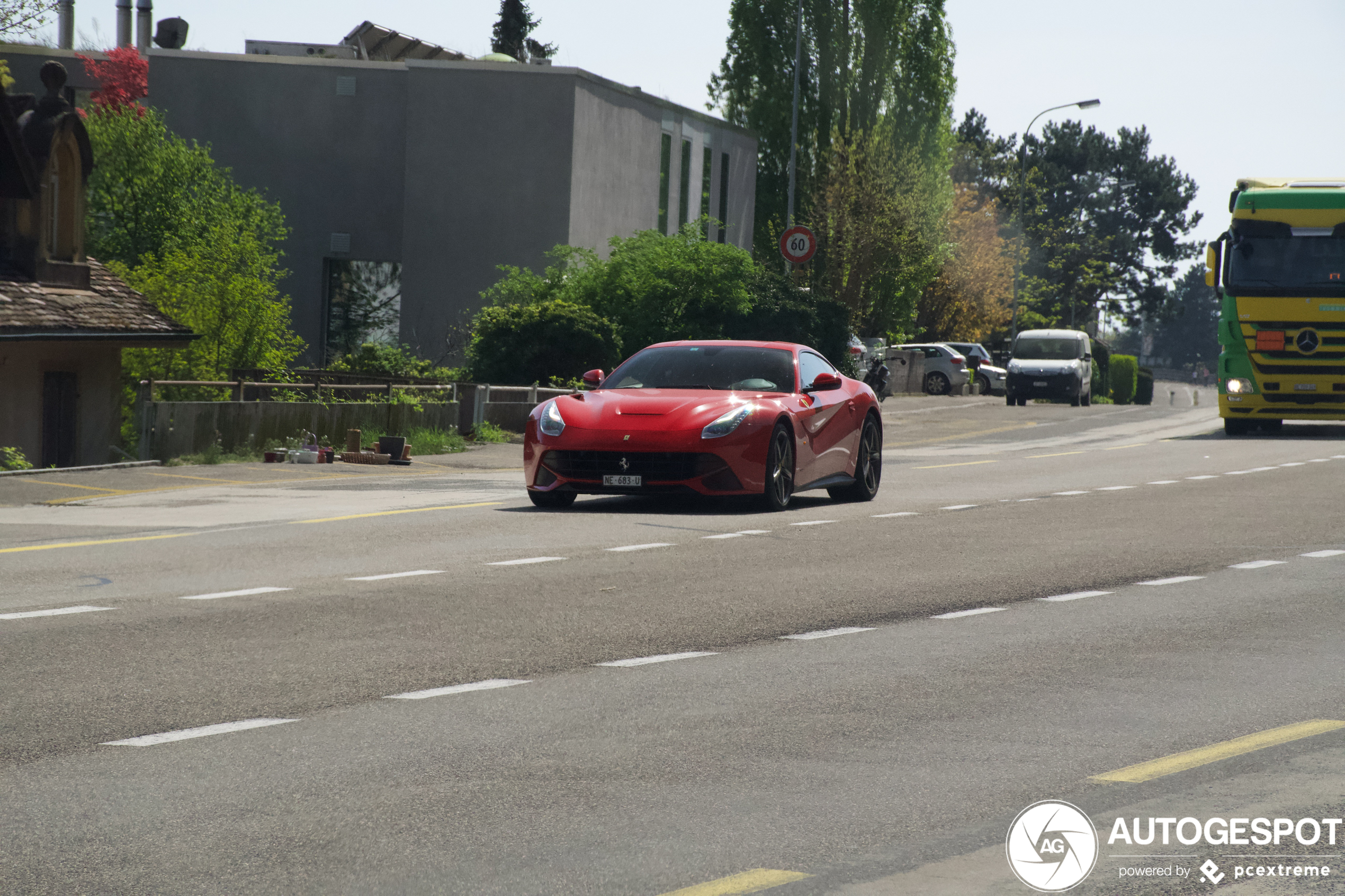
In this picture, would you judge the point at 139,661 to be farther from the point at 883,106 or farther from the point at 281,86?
the point at 883,106

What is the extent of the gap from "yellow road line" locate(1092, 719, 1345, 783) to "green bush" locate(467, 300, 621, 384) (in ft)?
78.9

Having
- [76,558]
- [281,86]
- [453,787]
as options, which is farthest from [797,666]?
[281,86]

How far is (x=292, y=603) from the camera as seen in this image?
8.98 m

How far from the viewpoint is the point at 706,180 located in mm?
44875

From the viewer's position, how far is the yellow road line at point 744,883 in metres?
4.20

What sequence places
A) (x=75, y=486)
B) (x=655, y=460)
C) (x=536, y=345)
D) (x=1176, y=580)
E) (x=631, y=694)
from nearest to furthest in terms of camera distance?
1. (x=631, y=694)
2. (x=1176, y=580)
3. (x=655, y=460)
4. (x=75, y=486)
5. (x=536, y=345)

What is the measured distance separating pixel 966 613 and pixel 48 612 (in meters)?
4.76

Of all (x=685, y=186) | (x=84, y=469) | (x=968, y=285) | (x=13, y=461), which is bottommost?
(x=13, y=461)

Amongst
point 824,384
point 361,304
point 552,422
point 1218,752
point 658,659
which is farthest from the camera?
point 361,304

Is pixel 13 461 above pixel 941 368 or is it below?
below

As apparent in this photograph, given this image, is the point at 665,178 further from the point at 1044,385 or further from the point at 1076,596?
the point at 1076,596

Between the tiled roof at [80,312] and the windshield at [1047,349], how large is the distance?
88.3 ft

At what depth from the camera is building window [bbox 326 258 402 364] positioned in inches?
1485
